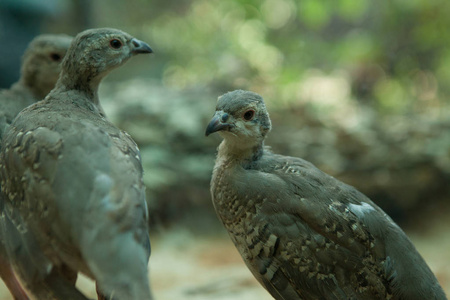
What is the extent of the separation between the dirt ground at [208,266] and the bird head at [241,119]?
225cm

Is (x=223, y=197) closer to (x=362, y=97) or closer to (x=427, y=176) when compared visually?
(x=427, y=176)

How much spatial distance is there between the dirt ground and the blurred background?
3 centimetres

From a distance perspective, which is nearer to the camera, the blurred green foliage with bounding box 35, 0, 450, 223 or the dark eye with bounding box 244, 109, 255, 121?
the dark eye with bounding box 244, 109, 255, 121

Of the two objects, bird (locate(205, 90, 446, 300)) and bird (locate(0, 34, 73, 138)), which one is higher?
bird (locate(0, 34, 73, 138))

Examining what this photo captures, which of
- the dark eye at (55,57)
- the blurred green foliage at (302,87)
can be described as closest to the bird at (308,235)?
the dark eye at (55,57)

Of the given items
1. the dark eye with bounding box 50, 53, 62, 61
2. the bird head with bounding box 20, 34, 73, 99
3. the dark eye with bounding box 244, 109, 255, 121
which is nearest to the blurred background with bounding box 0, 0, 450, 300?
the dark eye with bounding box 244, 109, 255, 121

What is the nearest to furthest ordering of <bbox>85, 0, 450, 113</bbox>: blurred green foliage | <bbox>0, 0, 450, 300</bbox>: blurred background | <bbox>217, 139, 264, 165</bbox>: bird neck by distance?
1. <bbox>217, 139, 264, 165</bbox>: bird neck
2. <bbox>0, 0, 450, 300</bbox>: blurred background
3. <bbox>85, 0, 450, 113</bbox>: blurred green foliage

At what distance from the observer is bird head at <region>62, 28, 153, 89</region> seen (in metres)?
3.42

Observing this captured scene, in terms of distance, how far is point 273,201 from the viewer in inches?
135

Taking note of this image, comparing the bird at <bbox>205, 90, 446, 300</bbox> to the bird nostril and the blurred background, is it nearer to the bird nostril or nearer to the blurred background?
the bird nostril

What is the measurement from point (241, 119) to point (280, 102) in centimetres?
546

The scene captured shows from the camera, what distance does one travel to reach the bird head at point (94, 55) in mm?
3418

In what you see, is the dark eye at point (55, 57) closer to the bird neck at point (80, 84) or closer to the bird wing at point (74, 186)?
the bird neck at point (80, 84)

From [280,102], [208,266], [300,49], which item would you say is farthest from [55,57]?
[300,49]
